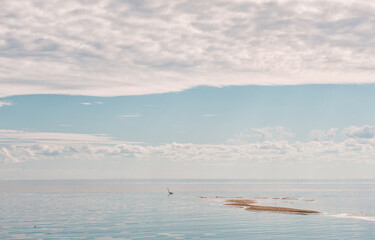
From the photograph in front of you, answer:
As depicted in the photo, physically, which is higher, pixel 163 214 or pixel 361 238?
pixel 163 214

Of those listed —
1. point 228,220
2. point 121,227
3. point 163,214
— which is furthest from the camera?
point 163,214

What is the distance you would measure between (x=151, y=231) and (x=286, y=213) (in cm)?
4036

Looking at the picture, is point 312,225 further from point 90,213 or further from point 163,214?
point 90,213

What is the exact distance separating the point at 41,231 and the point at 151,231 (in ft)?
57.4

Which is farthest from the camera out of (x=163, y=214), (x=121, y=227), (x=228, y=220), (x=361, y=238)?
(x=163, y=214)

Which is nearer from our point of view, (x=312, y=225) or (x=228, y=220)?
(x=312, y=225)

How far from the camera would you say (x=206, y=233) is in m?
68.5

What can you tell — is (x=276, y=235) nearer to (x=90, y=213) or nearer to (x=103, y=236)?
(x=103, y=236)

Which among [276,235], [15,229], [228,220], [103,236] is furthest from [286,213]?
[15,229]

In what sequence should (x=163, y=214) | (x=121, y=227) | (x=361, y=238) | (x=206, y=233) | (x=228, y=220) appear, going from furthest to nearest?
1. (x=163, y=214)
2. (x=228, y=220)
3. (x=121, y=227)
4. (x=206, y=233)
5. (x=361, y=238)

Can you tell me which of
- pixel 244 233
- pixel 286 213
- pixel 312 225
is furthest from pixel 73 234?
pixel 286 213

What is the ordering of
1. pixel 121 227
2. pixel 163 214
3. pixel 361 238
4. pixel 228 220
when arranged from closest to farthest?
pixel 361 238 → pixel 121 227 → pixel 228 220 → pixel 163 214

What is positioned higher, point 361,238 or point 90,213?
point 90,213

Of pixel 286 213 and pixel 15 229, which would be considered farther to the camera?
pixel 286 213
